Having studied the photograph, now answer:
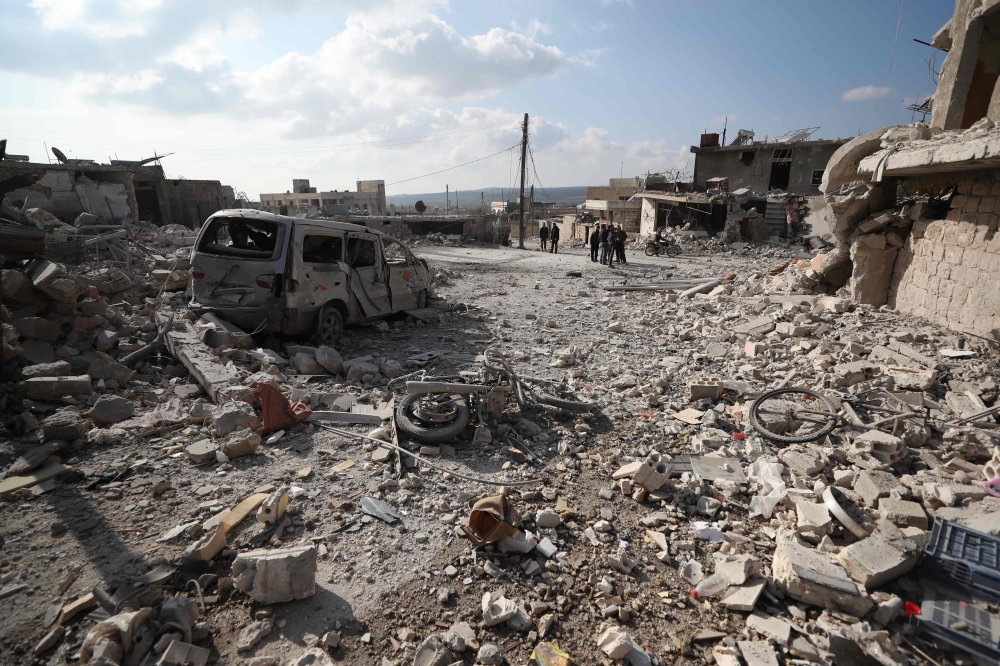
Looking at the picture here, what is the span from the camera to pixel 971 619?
2270mm

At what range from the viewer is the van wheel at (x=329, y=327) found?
20.7 feet

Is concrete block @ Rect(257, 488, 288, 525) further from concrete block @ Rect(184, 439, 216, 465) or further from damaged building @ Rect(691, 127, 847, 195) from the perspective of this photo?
damaged building @ Rect(691, 127, 847, 195)

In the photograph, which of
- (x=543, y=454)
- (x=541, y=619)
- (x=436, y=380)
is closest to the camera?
(x=541, y=619)

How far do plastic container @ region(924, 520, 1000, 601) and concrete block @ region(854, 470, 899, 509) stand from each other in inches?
24.8

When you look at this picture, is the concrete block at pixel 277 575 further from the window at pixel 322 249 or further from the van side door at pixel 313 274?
the window at pixel 322 249

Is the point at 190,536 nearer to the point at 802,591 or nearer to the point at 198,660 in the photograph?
the point at 198,660

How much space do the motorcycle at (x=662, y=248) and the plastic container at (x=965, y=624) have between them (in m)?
19.8

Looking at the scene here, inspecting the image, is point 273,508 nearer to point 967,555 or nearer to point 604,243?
point 967,555

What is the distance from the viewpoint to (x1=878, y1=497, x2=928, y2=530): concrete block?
3.01 m

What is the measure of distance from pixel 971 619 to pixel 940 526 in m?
0.49

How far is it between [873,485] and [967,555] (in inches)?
34.0

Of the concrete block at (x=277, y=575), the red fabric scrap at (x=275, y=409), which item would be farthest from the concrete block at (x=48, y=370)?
the concrete block at (x=277, y=575)

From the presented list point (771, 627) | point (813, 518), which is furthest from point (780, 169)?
point (771, 627)

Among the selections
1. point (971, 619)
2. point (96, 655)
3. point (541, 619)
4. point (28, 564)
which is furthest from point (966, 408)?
point (28, 564)
